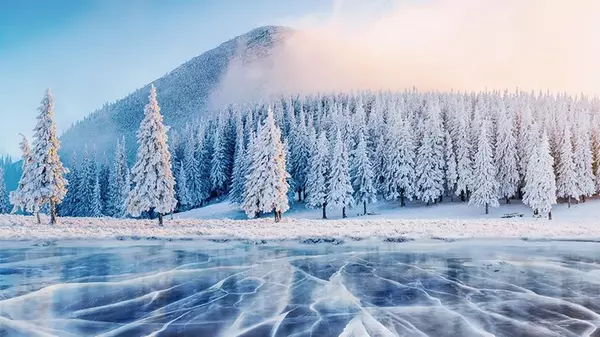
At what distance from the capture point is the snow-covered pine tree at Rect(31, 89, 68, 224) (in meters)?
40.0

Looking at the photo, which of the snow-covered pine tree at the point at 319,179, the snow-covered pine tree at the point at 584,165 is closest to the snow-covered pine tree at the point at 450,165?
the snow-covered pine tree at the point at 584,165

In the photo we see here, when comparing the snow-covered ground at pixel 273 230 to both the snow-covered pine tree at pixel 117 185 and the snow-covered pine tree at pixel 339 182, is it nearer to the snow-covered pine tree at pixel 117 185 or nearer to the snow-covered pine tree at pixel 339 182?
the snow-covered pine tree at pixel 339 182

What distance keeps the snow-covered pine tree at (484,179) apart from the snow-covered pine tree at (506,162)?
3.75 metres

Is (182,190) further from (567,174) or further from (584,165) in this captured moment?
(584,165)

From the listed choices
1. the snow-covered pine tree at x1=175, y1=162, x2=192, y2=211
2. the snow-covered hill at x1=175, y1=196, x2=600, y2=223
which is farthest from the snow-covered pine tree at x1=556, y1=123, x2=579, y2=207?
the snow-covered pine tree at x1=175, y1=162, x2=192, y2=211

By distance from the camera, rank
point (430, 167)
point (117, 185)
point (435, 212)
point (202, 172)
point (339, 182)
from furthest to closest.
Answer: point (202, 172) → point (117, 185) → point (430, 167) → point (435, 212) → point (339, 182)

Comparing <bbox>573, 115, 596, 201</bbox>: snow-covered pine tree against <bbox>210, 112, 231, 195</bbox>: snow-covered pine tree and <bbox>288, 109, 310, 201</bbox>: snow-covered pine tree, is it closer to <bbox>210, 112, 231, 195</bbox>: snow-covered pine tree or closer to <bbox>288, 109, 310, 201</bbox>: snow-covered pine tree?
<bbox>288, 109, 310, 201</bbox>: snow-covered pine tree

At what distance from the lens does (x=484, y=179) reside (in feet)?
192

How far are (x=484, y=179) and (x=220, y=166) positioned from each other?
1902 inches

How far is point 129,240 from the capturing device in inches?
1229

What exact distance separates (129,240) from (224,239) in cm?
673

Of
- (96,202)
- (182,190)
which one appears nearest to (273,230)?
(182,190)

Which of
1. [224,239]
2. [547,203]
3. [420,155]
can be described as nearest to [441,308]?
[224,239]

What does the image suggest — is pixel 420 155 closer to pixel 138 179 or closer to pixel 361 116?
pixel 361 116
